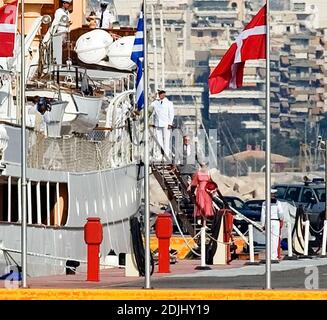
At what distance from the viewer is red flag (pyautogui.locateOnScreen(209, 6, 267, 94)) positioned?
2402 cm

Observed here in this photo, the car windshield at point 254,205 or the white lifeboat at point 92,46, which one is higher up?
the white lifeboat at point 92,46

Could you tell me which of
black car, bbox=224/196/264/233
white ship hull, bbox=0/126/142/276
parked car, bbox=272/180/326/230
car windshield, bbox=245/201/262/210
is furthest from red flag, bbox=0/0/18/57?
car windshield, bbox=245/201/262/210

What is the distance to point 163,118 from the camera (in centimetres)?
4112

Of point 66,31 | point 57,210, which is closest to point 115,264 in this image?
point 57,210

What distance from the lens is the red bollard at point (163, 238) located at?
27.7 meters

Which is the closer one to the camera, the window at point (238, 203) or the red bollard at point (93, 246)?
the red bollard at point (93, 246)

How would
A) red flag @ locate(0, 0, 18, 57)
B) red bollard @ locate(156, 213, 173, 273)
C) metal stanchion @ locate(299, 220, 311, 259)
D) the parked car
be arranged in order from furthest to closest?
the parked car < metal stanchion @ locate(299, 220, 311, 259) < red bollard @ locate(156, 213, 173, 273) < red flag @ locate(0, 0, 18, 57)

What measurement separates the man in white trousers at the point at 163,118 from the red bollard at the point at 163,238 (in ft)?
38.9

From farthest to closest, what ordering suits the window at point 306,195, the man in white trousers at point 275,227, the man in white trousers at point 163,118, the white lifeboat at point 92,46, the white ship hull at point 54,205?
the window at point 306,195, the man in white trousers at point 163,118, the white lifeboat at point 92,46, the man in white trousers at point 275,227, the white ship hull at point 54,205

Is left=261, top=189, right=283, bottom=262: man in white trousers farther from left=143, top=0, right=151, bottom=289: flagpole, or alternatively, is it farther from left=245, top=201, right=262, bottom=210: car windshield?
left=245, top=201, right=262, bottom=210: car windshield

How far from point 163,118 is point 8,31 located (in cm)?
1533

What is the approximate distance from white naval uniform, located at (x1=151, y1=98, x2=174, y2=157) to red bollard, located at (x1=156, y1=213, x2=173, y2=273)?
12.3 metres

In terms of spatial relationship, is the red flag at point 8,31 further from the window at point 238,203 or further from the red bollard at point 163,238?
the window at point 238,203

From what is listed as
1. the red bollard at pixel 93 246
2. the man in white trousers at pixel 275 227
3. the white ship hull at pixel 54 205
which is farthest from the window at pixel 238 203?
the red bollard at pixel 93 246
